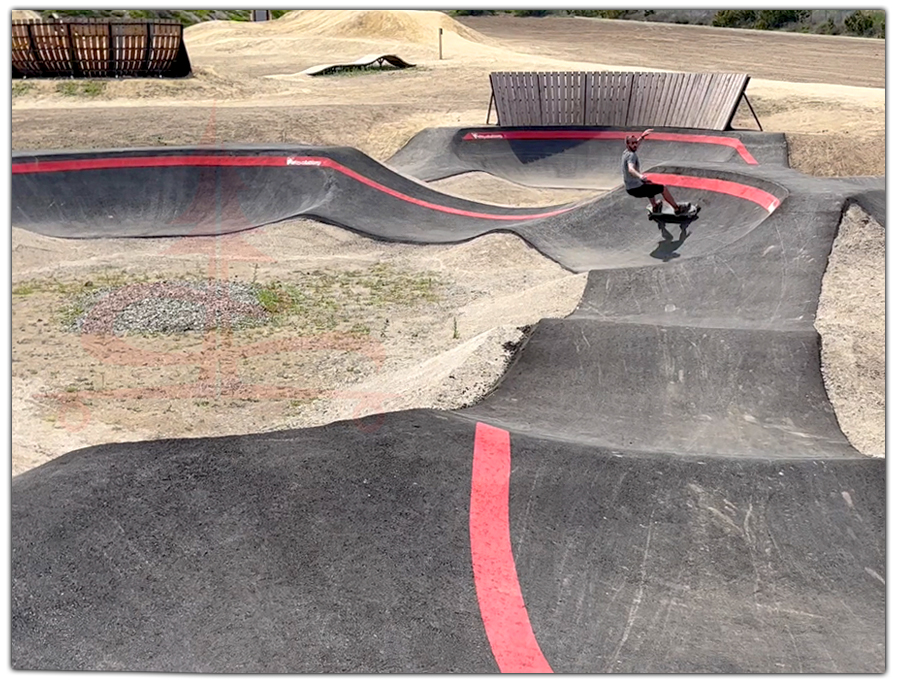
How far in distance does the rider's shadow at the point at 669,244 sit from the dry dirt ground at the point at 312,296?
177cm

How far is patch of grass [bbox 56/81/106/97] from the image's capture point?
32188mm

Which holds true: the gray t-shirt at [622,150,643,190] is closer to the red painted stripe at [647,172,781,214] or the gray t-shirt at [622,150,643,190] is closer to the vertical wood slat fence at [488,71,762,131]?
the red painted stripe at [647,172,781,214]

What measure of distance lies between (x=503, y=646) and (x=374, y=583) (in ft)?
3.09

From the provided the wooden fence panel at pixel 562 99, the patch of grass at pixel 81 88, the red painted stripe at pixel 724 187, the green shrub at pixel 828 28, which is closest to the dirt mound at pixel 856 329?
the red painted stripe at pixel 724 187

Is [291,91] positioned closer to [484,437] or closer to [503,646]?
[484,437]

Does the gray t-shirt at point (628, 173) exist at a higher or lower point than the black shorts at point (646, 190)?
higher

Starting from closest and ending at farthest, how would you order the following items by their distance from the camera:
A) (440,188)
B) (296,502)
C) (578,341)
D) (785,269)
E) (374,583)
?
(374,583)
(296,502)
(578,341)
(785,269)
(440,188)

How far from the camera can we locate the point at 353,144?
27.5 metres

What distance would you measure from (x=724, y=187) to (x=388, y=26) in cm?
4409

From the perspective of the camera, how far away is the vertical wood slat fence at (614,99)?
23.4 m

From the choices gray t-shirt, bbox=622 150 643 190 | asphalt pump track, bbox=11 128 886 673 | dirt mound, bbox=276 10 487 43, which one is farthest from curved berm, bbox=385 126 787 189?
dirt mound, bbox=276 10 487 43

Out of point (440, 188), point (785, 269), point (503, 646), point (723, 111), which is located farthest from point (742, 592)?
point (723, 111)

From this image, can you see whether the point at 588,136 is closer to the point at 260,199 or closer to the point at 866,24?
the point at 260,199

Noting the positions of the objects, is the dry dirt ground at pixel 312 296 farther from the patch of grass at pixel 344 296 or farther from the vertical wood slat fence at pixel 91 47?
the vertical wood slat fence at pixel 91 47
